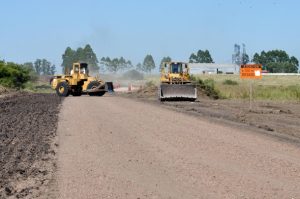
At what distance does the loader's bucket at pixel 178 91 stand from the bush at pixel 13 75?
1438 inches

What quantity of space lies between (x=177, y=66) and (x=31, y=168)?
28866 millimetres

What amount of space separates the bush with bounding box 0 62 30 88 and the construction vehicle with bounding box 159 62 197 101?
36.0 meters

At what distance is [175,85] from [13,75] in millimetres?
45345

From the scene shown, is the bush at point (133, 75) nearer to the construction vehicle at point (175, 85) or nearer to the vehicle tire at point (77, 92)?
the vehicle tire at point (77, 92)

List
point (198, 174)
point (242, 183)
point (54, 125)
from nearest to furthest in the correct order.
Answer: point (242, 183)
point (198, 174)
point (54, 125)

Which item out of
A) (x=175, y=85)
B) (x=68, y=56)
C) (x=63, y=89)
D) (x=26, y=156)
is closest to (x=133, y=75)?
(x=68, y=56)

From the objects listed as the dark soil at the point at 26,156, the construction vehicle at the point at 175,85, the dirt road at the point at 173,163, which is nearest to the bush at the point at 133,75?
the construction vehicle at the point at 175,85

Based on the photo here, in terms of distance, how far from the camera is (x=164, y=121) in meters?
23.4

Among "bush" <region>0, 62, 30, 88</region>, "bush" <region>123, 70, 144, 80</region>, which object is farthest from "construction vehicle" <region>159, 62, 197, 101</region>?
"bush" <region>123, 70, 144, 80</region>

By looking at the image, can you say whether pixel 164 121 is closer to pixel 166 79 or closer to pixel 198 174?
pixel 198 174

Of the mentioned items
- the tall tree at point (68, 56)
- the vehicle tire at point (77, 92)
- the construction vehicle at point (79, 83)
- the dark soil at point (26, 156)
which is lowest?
the dark soil at point (26, 156)

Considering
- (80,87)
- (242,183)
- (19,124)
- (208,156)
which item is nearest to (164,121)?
(19,124)

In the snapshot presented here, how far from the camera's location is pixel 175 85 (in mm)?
39188

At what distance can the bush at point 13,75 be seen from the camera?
7669 centimetres
